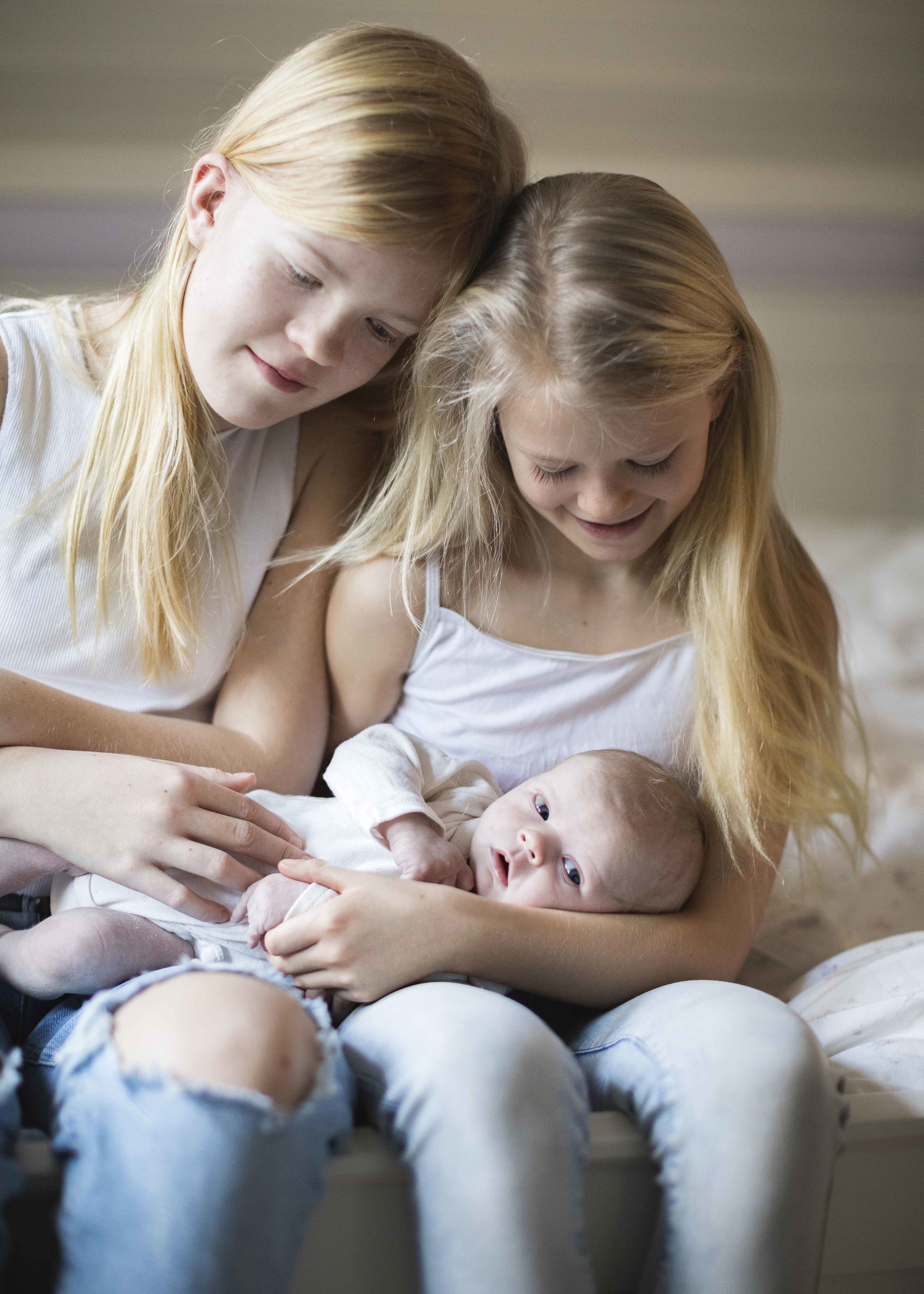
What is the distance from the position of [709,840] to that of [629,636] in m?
0.24

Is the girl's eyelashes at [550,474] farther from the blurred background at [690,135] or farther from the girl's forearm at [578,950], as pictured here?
the blurred background at [690,135]

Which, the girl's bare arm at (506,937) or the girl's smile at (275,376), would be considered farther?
the girl's smile at (275,376)

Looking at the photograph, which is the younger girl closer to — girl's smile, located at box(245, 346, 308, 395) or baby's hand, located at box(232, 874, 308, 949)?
baby's hand, located at box(232, 874, 308, 949)

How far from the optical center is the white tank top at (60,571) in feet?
3.39

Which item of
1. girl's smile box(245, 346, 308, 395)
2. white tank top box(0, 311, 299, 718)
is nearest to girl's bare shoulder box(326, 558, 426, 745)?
white tank top box(0, 311, 299, 718)

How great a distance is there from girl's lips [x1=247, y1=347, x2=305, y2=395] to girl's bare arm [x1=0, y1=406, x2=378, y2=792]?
0.20 m

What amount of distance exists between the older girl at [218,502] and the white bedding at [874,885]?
0.50m

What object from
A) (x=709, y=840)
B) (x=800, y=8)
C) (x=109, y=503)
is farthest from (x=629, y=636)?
(x=800, y=8)

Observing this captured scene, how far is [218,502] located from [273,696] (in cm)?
21

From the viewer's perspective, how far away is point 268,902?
0.86 m

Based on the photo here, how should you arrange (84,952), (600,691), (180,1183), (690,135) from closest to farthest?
(180,1183) → (84,952) → (600,691) → (690,135)

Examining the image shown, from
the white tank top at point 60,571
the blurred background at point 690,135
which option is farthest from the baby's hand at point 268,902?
the blurred background at point 690,135

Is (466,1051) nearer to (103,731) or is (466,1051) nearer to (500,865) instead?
(500,865)

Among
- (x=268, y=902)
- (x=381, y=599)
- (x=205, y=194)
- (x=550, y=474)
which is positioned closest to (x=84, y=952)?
(x=268, y=902)
